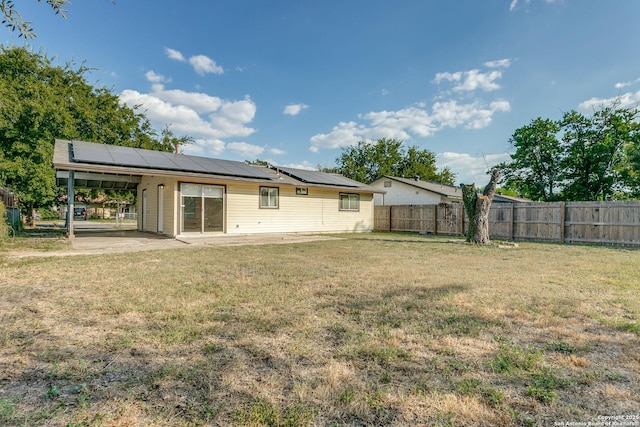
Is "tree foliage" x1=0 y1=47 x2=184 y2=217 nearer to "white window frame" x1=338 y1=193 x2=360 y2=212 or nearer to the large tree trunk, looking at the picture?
"white window frame" x1=338 y1=193 x2=360 y2=212

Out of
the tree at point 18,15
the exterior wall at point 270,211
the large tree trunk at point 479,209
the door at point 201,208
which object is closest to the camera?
the tree at point 18,15

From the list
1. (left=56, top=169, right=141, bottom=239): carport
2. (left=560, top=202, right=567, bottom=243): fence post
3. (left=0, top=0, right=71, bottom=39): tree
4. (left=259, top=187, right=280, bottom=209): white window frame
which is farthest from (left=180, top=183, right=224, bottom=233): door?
(left=560, top=202, right=567, bottom=243): fence post

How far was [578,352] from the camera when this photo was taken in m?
2.54

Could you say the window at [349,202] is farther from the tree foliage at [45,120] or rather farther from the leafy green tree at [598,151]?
the tree foliage at [45,120]

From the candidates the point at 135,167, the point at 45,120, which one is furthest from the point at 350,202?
the point at 45,120

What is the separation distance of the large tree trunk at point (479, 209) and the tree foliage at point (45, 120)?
22.8 metres

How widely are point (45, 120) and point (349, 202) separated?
761 inches

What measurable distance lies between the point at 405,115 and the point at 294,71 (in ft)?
44.2

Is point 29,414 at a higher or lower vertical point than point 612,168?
lower

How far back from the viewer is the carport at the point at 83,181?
34.2ft

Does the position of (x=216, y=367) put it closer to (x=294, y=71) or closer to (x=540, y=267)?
(x=540, y=267)

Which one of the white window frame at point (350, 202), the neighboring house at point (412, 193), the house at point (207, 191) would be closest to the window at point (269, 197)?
the house at point (207, 191)

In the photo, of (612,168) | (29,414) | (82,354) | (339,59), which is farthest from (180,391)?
(612,168)

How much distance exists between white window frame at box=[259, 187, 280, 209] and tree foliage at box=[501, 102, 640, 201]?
700 inches
